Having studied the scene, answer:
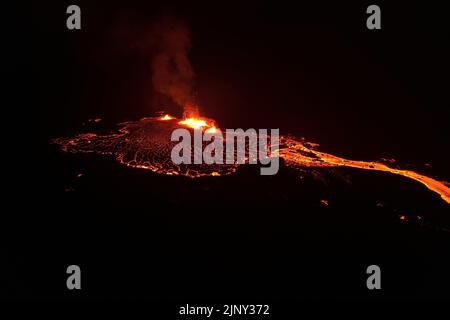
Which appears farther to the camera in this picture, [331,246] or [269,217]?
[269,217]

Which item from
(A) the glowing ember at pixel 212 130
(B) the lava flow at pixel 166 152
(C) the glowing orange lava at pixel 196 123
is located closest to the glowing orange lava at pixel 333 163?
(B) the lava flow at pixel 166 152

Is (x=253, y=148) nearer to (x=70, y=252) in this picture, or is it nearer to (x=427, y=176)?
(x=427, y=176)

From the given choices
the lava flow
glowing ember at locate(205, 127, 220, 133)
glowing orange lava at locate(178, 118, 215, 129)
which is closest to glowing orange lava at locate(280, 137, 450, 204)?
the lava flow

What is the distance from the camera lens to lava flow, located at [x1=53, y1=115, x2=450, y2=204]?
6680mm

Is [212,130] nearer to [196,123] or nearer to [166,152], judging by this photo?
[196,123]

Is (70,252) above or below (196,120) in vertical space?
Answer: below

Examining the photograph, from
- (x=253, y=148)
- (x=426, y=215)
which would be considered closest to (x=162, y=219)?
(x=253, y=148)

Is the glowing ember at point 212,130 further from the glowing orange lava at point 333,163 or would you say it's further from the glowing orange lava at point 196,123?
the glowing orange lava at point 333,163

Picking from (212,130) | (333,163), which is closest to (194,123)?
(212,130)

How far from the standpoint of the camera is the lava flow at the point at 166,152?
6.68 m

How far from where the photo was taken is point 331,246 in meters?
4.94

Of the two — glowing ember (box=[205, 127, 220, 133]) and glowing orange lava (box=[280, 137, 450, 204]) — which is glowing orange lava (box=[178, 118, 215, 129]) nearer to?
glowing ember (box=[205, 127, 220, 133])

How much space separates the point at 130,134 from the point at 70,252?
13.3ft

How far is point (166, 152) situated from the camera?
7.23 metres
